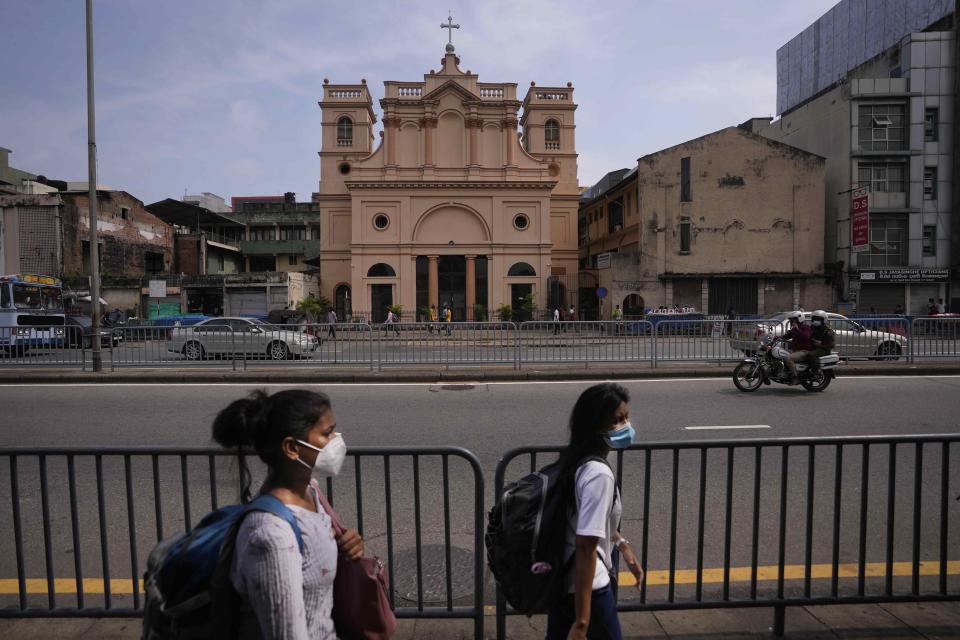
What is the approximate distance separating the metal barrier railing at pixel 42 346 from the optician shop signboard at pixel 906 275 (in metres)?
36.0

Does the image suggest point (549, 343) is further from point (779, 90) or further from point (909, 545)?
point (779, 90)

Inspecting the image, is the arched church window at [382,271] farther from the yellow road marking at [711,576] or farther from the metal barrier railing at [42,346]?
the yellow road marking at [711,576]

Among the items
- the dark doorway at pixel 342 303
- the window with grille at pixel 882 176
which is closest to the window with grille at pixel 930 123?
the window with grille at pixel 882 176

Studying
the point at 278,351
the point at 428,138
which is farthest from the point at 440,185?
the point at 278,351

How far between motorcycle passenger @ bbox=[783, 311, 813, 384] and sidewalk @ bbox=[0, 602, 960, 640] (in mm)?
7461

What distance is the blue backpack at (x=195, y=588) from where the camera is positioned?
5.26 feet

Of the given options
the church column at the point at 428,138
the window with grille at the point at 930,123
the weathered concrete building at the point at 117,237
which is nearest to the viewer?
the window with grille at the point at 930,123

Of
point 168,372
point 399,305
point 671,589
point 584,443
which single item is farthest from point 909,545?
point 399,305

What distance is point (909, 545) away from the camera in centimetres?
424

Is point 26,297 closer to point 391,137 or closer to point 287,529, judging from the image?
point 391,137

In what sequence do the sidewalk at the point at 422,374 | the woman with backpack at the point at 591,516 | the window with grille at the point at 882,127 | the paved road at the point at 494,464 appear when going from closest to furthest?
the woman with backpack at the point at 591,516 < the paved road at the point at 494,464 < the sidewalk at the point at 422,374 < the window with grille at the point at 882,127

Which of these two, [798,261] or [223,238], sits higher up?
[223,238]

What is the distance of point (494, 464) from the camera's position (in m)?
6.16

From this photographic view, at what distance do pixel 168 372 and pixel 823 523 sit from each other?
1261 cm
